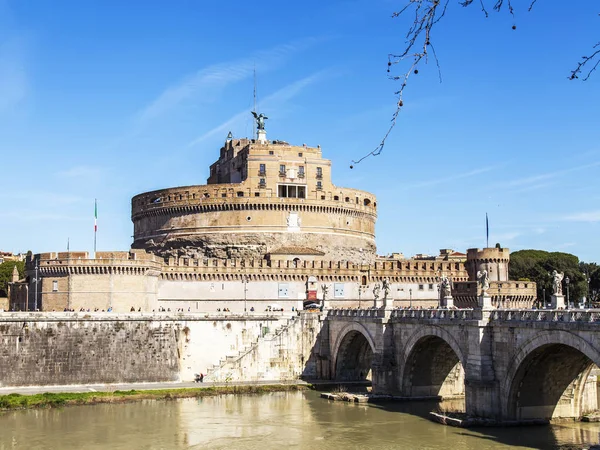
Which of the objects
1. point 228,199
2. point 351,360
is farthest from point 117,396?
point 228,199

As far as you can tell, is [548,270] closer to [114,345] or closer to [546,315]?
[114,345]

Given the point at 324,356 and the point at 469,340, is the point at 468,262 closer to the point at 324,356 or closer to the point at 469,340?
the point at 324,356

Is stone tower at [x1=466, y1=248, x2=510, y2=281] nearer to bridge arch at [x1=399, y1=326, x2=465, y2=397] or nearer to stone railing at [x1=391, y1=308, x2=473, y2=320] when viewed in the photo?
bridge arch at [x1=399, y1=326, x2=465, y2=397]

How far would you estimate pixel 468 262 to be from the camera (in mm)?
71000

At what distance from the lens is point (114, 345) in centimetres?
4834

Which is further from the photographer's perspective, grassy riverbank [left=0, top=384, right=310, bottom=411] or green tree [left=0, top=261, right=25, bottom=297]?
green tree [left=0, top=261, right=25, bottom=297]

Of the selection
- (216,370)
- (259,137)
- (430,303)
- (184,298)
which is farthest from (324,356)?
(259,137)

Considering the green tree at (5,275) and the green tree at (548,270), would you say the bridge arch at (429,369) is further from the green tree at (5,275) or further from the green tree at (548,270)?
the green tree at (5,275)

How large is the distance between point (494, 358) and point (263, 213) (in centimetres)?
3933

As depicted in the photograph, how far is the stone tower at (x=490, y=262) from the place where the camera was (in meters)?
69.8

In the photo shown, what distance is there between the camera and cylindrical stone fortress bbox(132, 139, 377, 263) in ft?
229

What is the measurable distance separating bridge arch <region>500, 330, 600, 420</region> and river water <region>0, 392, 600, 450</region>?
902 millimetres

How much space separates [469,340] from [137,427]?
1593 cm

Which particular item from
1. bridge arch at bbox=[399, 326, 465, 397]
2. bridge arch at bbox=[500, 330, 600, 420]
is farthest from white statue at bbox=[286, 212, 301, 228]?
bridge arch at bbox=[500, 330, 600, 420]
